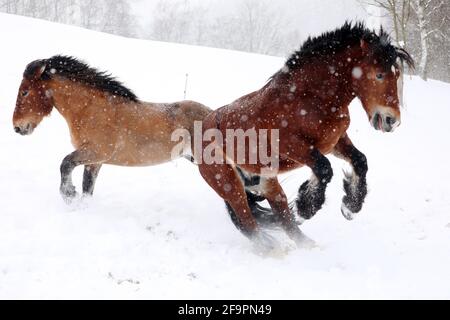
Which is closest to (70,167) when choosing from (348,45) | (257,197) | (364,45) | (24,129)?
(24,129)

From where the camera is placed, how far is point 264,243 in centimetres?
420

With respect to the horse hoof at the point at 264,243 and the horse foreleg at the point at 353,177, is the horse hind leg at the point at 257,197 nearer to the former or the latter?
the horse hoof at the point at 264,243

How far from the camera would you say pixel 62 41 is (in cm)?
1730

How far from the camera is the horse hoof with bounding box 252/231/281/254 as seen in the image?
4.14 meters

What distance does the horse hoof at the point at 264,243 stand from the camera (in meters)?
4.14

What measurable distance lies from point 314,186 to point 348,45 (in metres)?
1.41

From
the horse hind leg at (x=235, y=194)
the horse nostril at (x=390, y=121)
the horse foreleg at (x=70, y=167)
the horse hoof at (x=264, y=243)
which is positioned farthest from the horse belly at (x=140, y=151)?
the horse nostril at (x=390, y=121)

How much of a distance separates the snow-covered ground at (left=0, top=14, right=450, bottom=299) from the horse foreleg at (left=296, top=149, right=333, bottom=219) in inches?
18.2

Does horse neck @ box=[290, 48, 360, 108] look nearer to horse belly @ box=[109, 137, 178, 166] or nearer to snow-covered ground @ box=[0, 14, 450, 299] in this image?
snow-covered ground @ box=[0, 14, 450, 299]

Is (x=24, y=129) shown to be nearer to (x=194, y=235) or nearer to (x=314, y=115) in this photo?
(x=194, y=235)

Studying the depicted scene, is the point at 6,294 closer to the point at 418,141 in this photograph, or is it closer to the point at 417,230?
the point at 417,230

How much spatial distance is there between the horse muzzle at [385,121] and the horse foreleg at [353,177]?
0.59 meters
